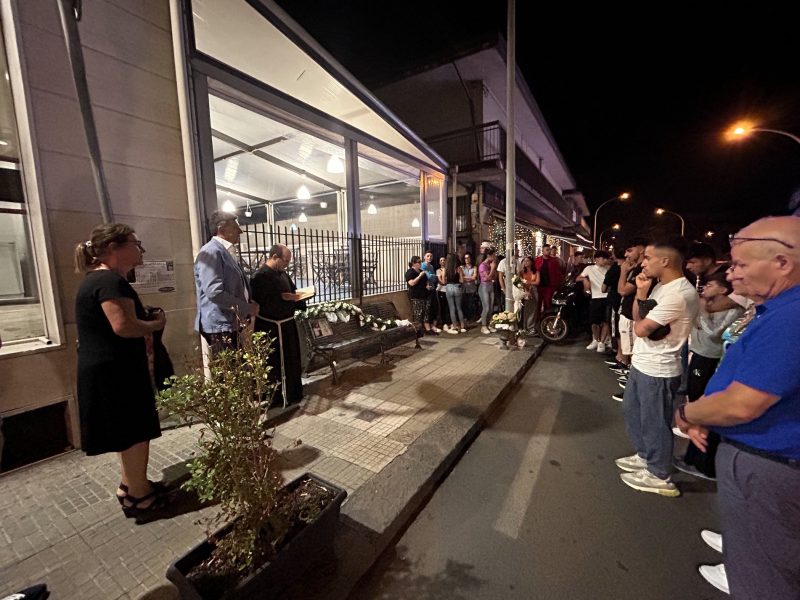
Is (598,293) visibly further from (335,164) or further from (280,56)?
(280,56)

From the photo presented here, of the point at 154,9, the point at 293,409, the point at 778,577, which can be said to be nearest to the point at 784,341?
the point at 778,577

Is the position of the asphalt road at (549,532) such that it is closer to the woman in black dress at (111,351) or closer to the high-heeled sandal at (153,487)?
the high-heeled sandal at (153,487)

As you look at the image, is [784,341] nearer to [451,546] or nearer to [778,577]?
[778,577]

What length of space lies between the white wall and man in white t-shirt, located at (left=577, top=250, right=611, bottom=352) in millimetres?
6769

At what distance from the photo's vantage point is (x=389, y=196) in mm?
11648

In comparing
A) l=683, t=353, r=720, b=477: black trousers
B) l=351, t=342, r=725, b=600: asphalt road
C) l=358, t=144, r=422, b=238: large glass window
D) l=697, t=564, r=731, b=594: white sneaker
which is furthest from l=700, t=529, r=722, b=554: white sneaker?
l=358, t=144, r=422, b=238: large glass window

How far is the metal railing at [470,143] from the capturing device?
10320 millimetres

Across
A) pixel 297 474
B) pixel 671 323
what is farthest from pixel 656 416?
pixel 297 474

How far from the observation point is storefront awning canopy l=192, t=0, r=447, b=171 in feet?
14.4

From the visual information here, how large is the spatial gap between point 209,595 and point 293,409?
2.61m

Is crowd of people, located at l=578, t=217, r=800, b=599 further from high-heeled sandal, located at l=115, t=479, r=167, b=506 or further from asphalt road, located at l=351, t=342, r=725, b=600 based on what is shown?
high-heeled sandal, located at l=115, t=479, r=167, b=506

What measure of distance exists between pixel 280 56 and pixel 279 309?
4.10m

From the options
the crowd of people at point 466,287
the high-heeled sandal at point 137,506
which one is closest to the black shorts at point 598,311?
the crowd of people at point 466,287

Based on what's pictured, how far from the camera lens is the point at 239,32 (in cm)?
467
